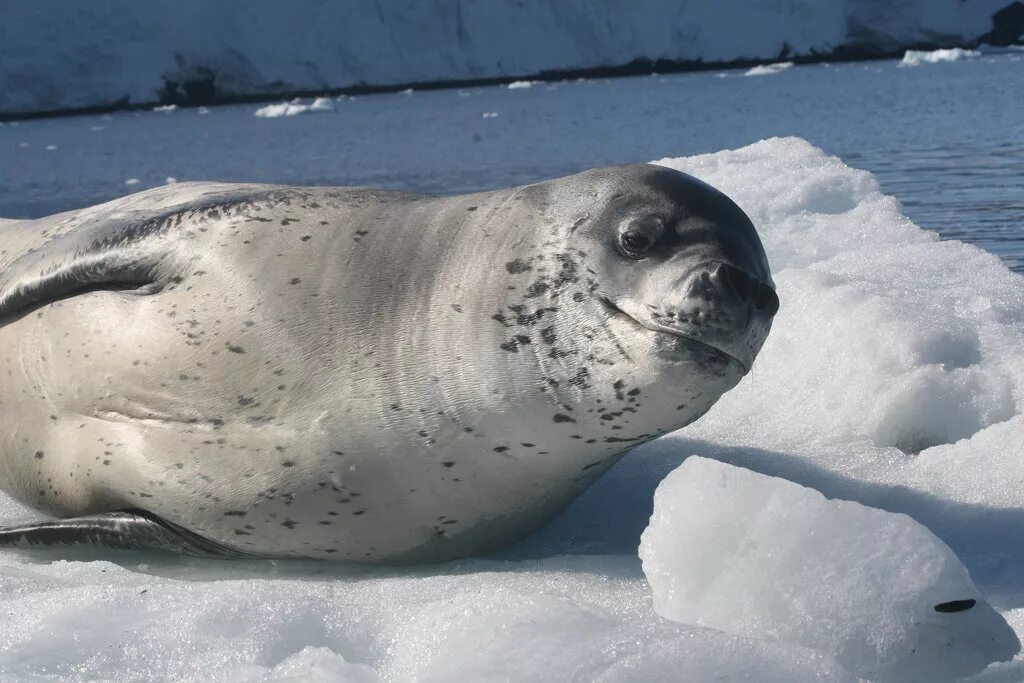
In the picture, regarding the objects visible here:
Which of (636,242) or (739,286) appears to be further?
(636,242)

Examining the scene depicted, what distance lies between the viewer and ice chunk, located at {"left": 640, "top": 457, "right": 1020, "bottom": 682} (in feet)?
6.51

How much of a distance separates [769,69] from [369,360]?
125 ft

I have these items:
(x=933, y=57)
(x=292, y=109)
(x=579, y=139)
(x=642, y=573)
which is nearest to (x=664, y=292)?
(x=642, y=573)

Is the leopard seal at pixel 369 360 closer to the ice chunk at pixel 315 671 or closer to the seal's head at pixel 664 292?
the seal's head at pixel 664 292

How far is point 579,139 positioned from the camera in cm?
1783

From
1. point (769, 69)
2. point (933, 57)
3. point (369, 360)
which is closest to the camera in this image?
point (369, 360)

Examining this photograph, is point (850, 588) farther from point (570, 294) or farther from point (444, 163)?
point (444, 163)

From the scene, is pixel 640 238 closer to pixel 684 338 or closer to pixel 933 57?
pixel 684 338

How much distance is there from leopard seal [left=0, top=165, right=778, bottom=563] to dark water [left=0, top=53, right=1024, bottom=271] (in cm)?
399

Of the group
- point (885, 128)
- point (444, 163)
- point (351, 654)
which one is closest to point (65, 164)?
point (444, 163)

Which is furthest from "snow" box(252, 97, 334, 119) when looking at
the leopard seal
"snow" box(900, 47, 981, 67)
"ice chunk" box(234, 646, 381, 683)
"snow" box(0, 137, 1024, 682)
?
"ice chunk" box(234, 646, 381, 683)

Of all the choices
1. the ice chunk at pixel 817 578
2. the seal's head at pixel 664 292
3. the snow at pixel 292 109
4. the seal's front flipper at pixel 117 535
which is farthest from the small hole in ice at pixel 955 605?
the snow at pixel 292 109

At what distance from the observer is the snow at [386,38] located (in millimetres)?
32156

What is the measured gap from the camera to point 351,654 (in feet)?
6.76
